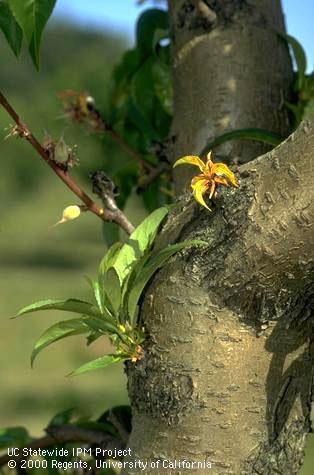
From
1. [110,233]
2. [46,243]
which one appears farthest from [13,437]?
[46,243]

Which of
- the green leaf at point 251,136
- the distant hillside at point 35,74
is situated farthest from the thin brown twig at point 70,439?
the distant hillside at point 35,74

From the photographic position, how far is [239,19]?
0.77 meters

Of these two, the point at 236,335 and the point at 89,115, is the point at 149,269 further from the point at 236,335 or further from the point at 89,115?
the point at 89,115

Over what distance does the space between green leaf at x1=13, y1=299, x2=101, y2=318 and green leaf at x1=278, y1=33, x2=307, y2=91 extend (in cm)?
35

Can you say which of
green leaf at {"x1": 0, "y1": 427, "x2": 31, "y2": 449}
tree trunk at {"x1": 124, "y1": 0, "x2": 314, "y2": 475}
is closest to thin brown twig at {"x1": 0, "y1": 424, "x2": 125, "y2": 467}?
green leaf at {"x1": 0, "y1": 427, "x2": 31, "y2": 449}

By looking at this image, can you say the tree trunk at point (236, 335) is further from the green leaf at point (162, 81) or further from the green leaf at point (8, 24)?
the green leaf at point (162, 81)

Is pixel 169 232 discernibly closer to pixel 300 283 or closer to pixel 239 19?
pixel 300 283

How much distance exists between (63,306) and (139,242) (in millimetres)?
73

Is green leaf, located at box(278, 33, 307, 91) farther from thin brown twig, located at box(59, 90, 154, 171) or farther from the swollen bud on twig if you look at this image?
the swollen bud on twig

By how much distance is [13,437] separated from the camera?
880 millimetres

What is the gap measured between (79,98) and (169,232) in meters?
0.40

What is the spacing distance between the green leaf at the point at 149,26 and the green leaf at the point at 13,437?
1.57 ft

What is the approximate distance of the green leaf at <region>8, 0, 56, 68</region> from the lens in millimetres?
541

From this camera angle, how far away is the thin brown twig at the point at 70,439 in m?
A: 0.75
